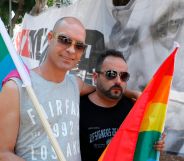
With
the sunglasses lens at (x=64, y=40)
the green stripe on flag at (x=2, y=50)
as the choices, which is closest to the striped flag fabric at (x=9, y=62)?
the green stripe on flag at (x=2, y=50)

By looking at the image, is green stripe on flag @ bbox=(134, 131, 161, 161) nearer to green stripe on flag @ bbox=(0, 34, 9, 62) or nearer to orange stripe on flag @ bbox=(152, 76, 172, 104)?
orange stripe on flag @ bbox=(152, 76, 172, 104)

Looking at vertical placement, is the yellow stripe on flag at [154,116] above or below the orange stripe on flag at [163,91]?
below

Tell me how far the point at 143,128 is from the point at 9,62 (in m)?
0.84

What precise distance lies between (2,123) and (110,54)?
102 centimetres

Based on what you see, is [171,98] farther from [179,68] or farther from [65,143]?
[65,143]

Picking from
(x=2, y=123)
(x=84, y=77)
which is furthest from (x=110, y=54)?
(x=84, y=77)

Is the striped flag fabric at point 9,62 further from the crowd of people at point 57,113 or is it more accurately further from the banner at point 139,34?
the banner at point 139,34

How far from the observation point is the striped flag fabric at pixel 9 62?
2068mm

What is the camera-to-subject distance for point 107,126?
2531mm

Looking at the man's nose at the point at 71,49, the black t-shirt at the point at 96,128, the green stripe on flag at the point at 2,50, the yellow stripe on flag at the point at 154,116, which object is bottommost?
the black t-shirt at the point at 96,128

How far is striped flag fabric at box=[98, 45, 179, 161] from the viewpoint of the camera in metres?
2.30

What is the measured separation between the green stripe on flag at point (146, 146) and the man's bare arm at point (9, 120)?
677 mm

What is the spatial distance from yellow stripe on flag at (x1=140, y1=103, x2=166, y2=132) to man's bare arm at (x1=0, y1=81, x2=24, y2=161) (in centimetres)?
74

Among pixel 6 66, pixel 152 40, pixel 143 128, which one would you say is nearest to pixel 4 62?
pixel 6 66
